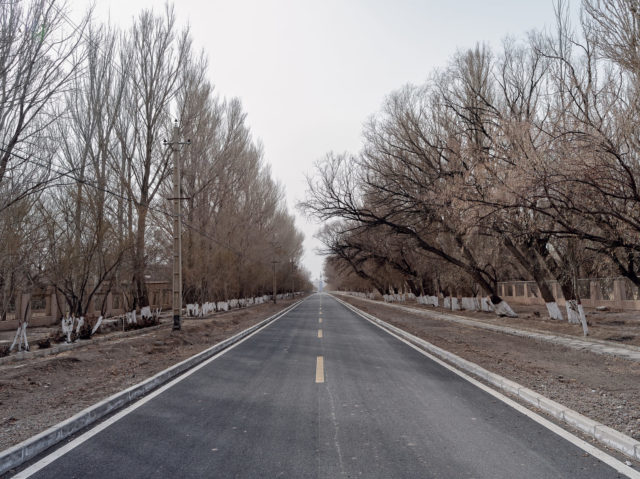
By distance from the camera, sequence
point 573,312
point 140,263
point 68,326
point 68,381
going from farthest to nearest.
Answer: point 140,263
point 573,312
point 68,326
point 68,381

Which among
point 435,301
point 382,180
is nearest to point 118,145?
point 382,180

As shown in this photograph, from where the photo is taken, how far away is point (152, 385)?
7.93 m

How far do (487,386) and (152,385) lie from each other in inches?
235

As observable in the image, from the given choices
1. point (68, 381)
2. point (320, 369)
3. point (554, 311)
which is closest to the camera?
point (68, 381)

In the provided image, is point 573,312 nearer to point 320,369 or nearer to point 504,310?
point 504,310

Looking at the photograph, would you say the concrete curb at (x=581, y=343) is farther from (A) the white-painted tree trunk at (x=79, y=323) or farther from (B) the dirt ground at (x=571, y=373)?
(A) the white-painted tree trunk at (x=79, y=323)

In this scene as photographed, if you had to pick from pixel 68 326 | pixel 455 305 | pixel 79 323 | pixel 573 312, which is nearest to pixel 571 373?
pixel 573 312

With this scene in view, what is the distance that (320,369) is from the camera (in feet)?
31.0

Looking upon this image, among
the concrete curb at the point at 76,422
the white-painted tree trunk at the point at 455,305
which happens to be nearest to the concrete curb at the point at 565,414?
the concrete curb at the point at 76,422

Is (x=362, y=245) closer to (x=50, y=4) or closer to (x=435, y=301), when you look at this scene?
(x=435, y=301)

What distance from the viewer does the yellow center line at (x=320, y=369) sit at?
8344 millimetres

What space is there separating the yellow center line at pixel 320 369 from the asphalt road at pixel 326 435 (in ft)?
0.21

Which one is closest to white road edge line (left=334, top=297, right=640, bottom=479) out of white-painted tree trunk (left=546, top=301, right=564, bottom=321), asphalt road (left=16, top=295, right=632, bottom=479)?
asphalt road (left=16, top=295, right=632, bottom=479)

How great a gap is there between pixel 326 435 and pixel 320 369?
4.44 metres
